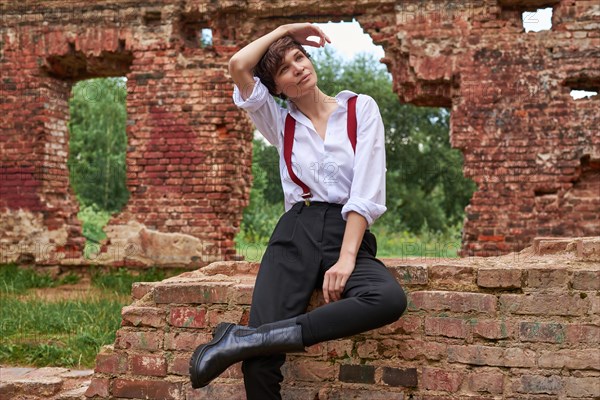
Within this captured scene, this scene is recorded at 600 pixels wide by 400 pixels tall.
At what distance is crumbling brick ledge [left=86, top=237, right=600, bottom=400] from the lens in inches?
111

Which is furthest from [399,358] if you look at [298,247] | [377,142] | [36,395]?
[36,395]

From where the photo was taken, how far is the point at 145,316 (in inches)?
126

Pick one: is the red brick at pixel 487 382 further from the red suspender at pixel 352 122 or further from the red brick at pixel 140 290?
the red brick at pixel 140 290

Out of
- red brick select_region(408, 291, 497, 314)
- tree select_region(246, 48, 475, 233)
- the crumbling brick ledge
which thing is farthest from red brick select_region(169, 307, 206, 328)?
tree select_region(246, 48, 475, 233)

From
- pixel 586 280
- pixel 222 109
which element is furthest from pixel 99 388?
pixel 222 109

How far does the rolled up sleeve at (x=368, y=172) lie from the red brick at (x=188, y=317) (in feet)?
3.04

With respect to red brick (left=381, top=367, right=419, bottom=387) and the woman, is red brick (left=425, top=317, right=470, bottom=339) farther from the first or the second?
the woman

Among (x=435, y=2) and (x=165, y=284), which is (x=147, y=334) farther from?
(x=435, y=2)

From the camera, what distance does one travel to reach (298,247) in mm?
2768

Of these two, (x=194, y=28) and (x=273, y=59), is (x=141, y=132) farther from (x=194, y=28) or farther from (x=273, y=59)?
(x=273, y=59)

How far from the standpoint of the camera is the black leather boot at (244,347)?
254cm

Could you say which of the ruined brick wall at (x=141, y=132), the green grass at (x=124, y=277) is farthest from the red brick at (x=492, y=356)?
the green grass at (x=124, y=277)

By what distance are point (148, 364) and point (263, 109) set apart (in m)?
1.38

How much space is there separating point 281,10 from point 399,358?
5469 millimetres
